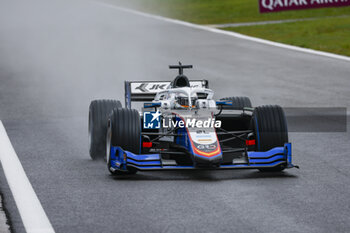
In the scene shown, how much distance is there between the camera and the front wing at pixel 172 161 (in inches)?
398

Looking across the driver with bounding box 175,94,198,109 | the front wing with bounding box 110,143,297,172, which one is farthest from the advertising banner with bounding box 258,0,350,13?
the front wing with bounding box 110,143,297,172

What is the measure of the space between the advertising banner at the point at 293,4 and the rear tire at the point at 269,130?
29731 millimetres

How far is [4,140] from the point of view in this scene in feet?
44.0

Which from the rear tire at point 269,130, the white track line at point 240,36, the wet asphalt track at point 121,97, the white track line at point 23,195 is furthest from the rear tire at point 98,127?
the white track line at point 240,36

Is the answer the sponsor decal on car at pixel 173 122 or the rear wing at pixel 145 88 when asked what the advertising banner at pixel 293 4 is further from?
the sponsor decal on car at pixel 173 122

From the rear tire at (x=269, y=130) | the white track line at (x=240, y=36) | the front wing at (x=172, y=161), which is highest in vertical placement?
the white track line at (x=240, y=36)

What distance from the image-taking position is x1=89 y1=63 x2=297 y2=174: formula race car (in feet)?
33.3

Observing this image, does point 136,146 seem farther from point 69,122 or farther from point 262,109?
point 69,122

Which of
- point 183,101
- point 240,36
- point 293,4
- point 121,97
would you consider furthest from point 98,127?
point 293,4

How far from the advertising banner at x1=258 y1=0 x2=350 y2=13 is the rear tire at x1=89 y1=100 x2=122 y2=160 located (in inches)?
1140

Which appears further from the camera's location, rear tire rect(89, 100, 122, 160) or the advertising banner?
the advertising banner

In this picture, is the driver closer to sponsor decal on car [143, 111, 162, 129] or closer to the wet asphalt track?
sponsor decal on car [143, 111, 162, 129]

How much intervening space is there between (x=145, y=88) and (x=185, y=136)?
307 cm

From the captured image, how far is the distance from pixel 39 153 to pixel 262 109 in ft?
11.1
